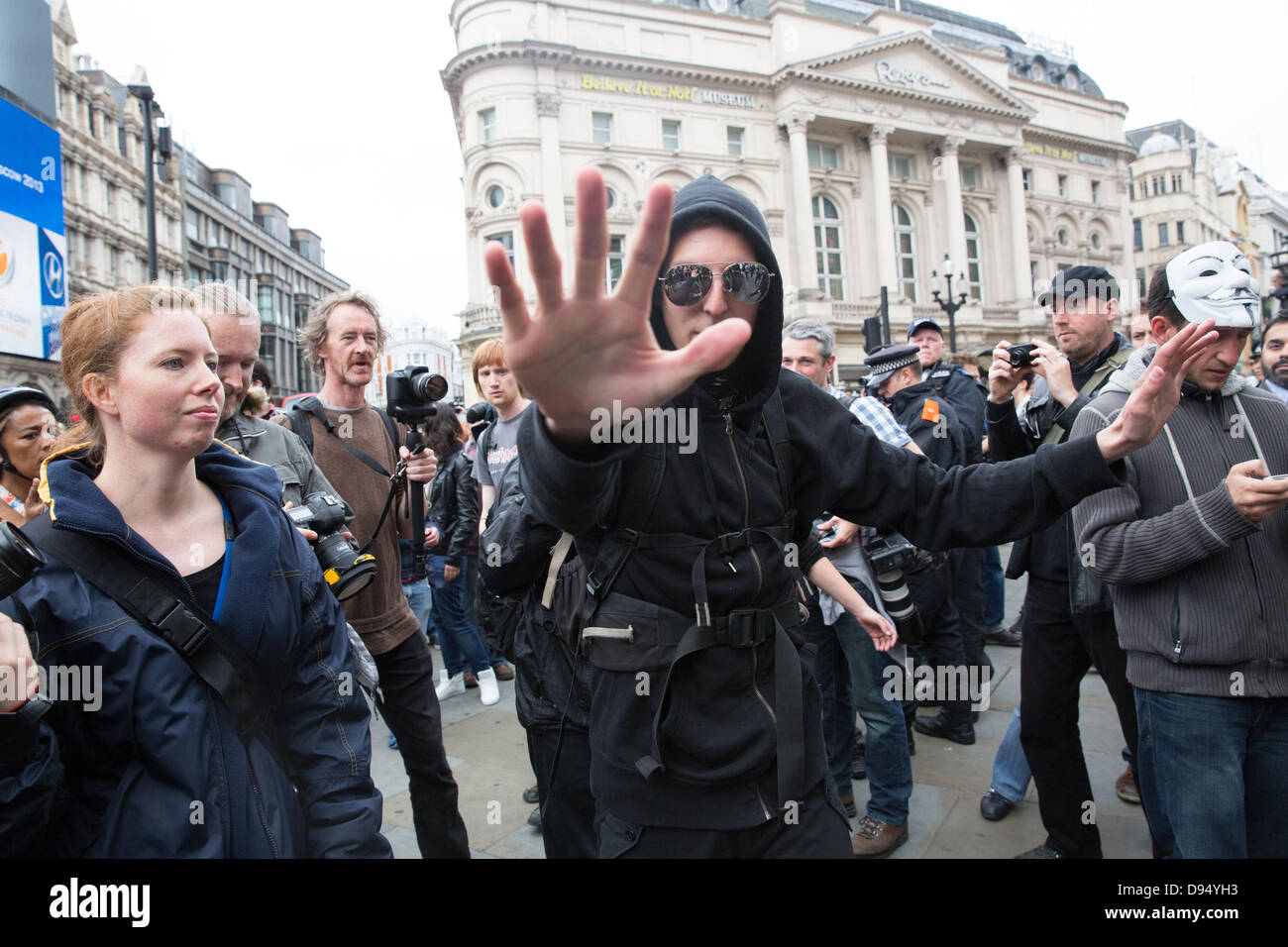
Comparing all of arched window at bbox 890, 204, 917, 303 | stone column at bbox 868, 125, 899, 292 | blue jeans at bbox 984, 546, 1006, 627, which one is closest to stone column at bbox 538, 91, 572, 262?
stone column at bbox 868, 125, 899, 292

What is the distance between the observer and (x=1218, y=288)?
7.48 feet

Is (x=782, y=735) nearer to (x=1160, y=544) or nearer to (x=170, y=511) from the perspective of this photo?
(x=1160, y=544)

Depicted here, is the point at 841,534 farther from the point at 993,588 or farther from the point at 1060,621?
the point at 993,588

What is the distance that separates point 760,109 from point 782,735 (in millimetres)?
37352

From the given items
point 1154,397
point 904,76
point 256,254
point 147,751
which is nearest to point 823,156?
point 904,76

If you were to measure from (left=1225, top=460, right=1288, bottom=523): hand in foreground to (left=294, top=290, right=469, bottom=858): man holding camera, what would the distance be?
9.57 feet

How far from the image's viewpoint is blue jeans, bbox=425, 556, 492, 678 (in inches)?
236

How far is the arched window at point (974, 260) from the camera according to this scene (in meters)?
39.3

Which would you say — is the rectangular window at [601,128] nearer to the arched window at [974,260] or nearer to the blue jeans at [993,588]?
the arched window at [974,260]

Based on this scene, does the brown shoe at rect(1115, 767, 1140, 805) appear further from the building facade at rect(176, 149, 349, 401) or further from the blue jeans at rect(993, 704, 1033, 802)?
the building facade at rect(176, 149, 349, 401)

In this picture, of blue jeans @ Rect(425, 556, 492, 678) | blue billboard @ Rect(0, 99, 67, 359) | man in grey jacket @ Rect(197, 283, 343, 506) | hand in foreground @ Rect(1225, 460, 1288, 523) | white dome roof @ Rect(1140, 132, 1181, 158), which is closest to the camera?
hand in foreground @ Rect(1225, 460, 1288, 523)

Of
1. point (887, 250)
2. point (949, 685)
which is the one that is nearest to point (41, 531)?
point (949, 685)

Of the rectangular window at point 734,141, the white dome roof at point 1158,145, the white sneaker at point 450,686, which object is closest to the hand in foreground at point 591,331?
the white sneaker at point 450,686
